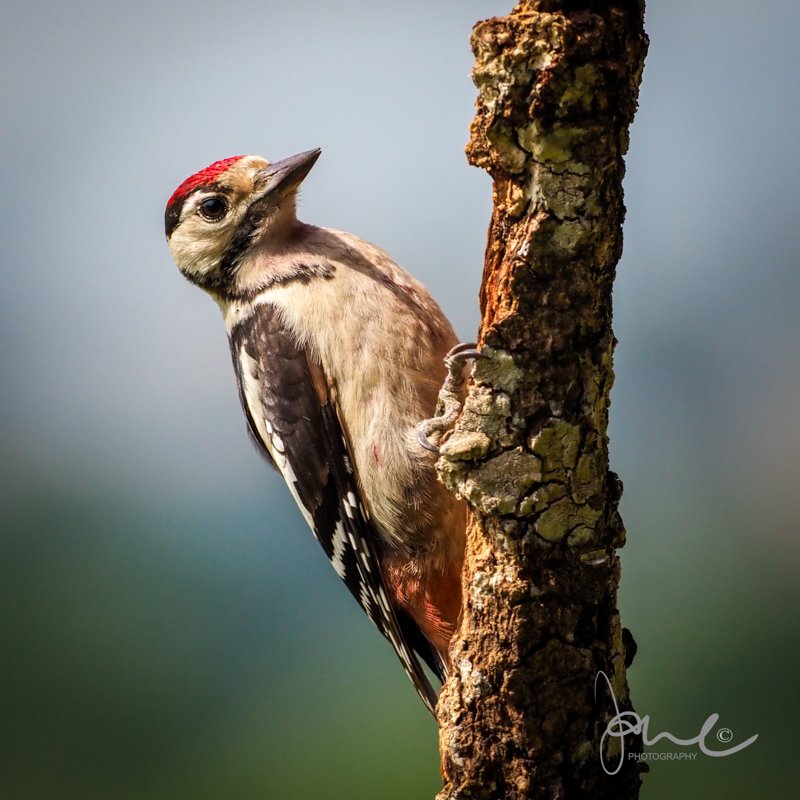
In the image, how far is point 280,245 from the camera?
10.6 feet

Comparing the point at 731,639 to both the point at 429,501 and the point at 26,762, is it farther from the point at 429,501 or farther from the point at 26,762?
the point at 26,762

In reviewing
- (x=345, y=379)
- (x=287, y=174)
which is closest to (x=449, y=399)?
(x=345, y=379)

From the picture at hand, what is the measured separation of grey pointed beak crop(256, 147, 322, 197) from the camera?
126 inches

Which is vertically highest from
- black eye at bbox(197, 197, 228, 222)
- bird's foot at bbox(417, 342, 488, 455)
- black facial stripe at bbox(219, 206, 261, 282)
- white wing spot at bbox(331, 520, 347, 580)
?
black eye at bbox(197, 197, 228, 222)

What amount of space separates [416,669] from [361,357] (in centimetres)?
111

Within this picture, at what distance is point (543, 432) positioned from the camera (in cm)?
207

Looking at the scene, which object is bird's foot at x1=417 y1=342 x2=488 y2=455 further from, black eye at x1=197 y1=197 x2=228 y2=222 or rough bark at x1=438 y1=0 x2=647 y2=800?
black eye at x1=197 y1=197 x2=228 y2=222

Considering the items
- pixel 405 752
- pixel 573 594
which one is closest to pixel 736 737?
pixel 405 752

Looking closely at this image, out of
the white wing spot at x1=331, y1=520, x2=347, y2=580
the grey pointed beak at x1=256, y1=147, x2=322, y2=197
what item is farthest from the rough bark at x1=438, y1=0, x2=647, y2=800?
the grey pointed beak at x1=256, y1=147, x2=322, y2=197

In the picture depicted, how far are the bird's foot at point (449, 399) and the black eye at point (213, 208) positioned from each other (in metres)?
1.15

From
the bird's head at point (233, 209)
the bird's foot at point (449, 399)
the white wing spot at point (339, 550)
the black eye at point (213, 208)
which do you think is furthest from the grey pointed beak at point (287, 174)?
the white wing spot at point (339, 550)

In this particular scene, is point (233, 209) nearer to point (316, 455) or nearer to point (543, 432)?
point (316, 455)

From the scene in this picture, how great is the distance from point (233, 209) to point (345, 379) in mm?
846

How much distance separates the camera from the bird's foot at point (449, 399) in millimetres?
2551
